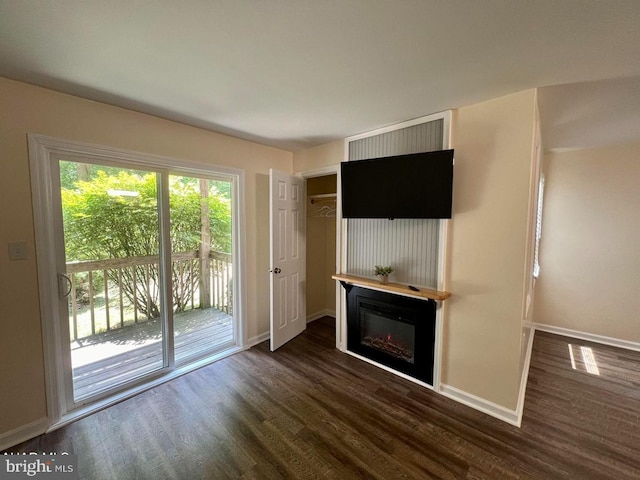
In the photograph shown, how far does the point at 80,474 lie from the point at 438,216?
296 cm

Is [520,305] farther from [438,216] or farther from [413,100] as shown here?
[413,100]

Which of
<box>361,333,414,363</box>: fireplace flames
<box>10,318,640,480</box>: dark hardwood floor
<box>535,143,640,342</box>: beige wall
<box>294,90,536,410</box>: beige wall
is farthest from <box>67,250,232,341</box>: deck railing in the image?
<box>535,143,640,342</box>: beige wall

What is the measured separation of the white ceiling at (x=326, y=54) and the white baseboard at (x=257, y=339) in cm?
252

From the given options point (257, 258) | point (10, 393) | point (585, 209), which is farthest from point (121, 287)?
point (585, 209)

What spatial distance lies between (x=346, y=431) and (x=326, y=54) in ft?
8.10

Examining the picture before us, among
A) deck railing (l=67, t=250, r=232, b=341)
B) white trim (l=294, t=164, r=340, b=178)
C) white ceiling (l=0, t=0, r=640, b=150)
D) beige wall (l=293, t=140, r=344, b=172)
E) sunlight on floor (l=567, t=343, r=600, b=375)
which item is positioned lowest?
sunlight on floor (l=567, t=343, r=600, b=375)

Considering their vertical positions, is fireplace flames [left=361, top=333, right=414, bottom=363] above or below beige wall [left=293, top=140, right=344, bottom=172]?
below

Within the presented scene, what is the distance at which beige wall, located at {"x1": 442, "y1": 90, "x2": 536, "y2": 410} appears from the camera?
187 cm

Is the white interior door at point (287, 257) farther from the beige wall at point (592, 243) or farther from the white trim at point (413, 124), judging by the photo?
the beige wall at point (592, 243)

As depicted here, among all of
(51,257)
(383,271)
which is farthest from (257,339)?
(51,257)

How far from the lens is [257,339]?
3.21 metres

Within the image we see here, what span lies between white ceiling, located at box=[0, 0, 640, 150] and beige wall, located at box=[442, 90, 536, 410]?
23cm

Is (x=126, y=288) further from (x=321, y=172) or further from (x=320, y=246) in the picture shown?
(x=320, y=246)

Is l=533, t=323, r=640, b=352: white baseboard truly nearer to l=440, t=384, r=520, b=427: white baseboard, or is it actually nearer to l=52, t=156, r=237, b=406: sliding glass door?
l=440, t=384, r=520, b=427: white baseboard
